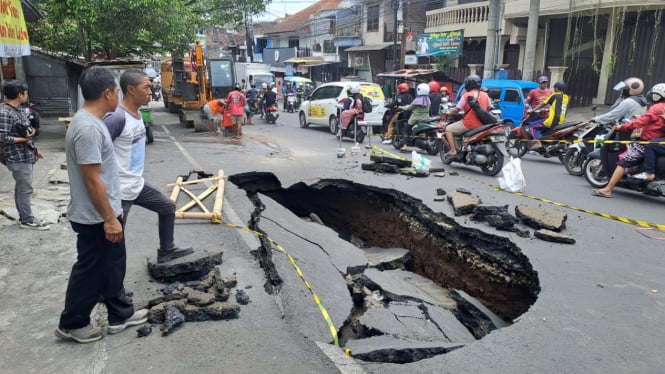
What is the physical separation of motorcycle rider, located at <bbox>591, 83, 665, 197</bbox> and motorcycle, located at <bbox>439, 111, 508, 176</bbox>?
193cm

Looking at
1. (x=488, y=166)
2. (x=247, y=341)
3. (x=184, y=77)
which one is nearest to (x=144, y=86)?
(x=247, y=341)

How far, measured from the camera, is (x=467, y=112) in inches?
350

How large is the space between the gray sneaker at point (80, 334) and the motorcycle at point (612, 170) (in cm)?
715

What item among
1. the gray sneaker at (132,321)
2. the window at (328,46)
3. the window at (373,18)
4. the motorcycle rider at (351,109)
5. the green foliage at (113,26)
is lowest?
the gray sneaker at (132,321)

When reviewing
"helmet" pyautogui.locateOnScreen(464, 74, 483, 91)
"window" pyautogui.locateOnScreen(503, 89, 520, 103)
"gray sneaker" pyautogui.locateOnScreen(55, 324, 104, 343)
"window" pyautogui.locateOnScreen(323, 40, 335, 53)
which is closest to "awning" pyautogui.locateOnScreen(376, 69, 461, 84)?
"window" pyautogui.locateOnScreen(503, 89, 520, 103)

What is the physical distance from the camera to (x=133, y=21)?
1374cm

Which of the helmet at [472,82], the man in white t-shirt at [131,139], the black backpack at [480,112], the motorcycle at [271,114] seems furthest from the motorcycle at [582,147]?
the motorcycle at [271,114]

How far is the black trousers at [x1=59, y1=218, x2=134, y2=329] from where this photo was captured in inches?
112

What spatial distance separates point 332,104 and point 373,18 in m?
19.3

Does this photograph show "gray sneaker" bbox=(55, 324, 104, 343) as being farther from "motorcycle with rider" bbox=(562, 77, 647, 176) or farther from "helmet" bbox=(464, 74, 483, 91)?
"motorcycle with rider" bbox=(562, 77, 647, 176)

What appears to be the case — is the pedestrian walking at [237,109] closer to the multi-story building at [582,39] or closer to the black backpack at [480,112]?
the black backpack at [480,112]

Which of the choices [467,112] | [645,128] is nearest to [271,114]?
[467,112]

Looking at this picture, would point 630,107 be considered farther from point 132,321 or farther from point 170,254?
point 132,321

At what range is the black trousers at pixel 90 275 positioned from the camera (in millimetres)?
2854
